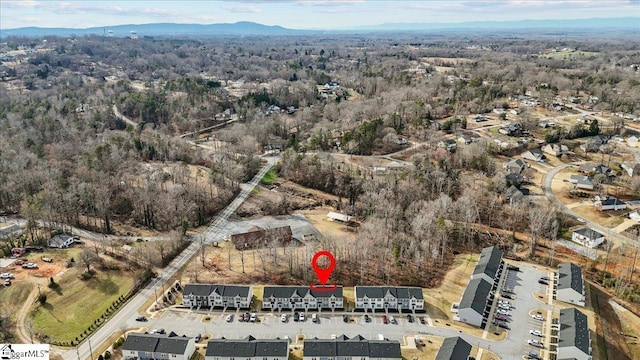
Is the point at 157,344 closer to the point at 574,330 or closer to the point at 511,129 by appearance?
the point at 574,330

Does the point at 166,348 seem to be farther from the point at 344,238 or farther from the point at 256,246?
the point at 344,238

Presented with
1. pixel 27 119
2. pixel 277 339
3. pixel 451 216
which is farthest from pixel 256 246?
pixel 27 119

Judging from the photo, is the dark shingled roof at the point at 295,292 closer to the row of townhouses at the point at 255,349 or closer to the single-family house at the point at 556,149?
the row of townhouses at the point at 255,349

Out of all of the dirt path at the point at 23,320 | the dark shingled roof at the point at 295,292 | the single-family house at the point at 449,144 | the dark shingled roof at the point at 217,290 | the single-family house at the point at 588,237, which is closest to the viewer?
the dirt path at the point at 23,320

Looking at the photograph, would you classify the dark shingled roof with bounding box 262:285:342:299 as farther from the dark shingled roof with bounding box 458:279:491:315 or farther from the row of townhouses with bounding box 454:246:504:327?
the dark shingled roof with bounding box 458:279:491:315

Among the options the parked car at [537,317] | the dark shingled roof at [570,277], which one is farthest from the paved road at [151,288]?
the dark shingled roof at [570,277]
